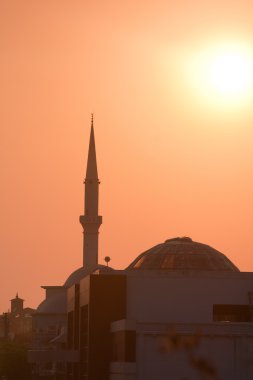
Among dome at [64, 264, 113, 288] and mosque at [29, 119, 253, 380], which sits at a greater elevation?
dome at [64, 264, 113, 288]

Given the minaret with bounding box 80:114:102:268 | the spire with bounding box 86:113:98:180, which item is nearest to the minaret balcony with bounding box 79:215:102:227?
the minaret with bounding box 80:114:102:268

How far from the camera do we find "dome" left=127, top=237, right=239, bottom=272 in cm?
6125

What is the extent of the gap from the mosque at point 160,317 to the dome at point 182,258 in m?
0.07

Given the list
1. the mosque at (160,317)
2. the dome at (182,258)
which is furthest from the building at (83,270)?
the dome at (182,258)

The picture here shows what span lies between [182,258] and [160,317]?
805 centimetres

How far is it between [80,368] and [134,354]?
521 inches

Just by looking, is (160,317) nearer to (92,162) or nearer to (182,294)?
(182,294)

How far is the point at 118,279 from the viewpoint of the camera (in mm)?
53844

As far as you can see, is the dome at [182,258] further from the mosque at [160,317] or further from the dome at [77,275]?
the dome at [77,275]

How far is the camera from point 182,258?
61.5 metres

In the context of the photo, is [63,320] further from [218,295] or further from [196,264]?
[218,295]

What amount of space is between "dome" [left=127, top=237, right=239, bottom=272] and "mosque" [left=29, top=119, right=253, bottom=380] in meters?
0.07

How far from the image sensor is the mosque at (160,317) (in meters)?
45.7

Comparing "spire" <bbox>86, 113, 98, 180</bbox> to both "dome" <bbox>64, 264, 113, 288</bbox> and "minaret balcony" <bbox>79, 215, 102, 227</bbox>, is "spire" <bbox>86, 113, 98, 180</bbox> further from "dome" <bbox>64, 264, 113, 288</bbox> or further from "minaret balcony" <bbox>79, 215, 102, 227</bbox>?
"dome" <bbox>64, 264, 113, 288</bbox>
